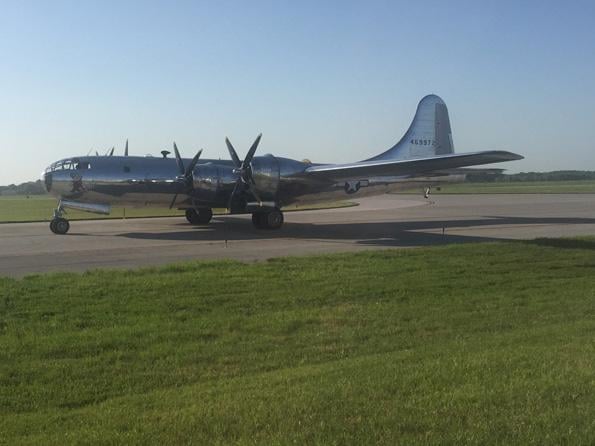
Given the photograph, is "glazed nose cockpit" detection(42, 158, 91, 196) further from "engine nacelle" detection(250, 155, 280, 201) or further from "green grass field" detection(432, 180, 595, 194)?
"green grass field" detection(432, 180, 595, 194)

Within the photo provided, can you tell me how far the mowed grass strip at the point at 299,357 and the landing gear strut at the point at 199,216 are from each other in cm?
1534

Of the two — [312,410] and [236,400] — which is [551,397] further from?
[236,400]

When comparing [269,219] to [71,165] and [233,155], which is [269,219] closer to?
[233,155]

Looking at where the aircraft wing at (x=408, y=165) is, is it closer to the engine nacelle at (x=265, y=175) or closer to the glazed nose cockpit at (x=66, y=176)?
→ the engine nacelle at (x=265, y=175)

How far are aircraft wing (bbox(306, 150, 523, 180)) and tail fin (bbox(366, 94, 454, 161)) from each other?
280 inches

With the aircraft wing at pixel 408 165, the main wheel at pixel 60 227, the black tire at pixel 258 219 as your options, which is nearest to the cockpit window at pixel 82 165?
the main wheel at pixel 60 227

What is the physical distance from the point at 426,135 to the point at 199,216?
1243cm

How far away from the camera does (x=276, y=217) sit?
981 inches

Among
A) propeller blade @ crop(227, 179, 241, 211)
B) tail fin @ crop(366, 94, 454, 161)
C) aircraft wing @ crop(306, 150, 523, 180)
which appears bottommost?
propeller blade @ crop(227, 179, 241, 211)

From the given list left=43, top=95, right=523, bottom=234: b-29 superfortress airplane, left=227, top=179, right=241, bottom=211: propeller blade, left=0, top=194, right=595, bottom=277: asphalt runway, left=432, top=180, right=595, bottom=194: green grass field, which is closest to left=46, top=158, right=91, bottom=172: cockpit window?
left=43, top=95, right=523, bottom=234: b-29 superfortress airplane

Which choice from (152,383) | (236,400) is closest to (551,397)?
(236,400)

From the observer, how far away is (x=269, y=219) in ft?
81.5

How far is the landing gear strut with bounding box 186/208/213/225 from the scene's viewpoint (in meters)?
28.0

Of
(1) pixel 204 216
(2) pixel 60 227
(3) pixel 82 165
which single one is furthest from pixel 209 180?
(2) pixel 60 227
